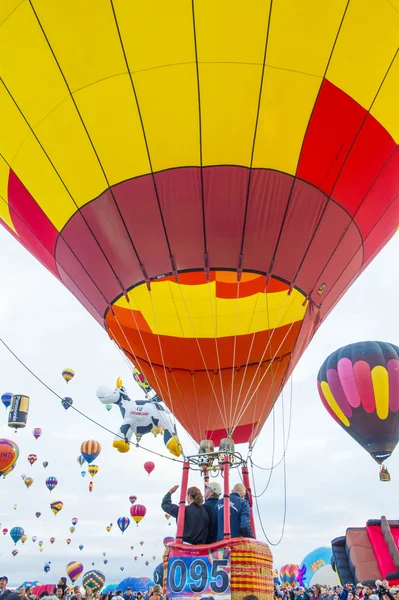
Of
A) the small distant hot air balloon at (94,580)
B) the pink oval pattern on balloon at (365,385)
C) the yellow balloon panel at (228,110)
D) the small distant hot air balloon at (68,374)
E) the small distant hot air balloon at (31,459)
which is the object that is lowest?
the small distant hot air balloon at (94,580)

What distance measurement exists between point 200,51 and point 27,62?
5.15ft

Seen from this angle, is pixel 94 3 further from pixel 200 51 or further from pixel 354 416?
pixel 354 416

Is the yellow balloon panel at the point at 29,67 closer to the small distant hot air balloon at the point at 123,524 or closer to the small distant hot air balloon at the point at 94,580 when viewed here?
the small distant hot air balloon at the point at 94,580

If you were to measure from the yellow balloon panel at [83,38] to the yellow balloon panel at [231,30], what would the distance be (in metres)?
0.74

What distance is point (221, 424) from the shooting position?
292 inches

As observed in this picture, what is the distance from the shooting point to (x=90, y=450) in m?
20.9

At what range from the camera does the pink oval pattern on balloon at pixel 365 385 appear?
12.3 meters

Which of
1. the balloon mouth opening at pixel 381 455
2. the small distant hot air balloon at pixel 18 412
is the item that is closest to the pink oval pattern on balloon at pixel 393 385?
the balloon mouth opening at pixel 381 455

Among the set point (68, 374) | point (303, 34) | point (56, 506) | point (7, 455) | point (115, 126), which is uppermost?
point (68, 374)

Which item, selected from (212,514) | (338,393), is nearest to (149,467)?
(338,393)

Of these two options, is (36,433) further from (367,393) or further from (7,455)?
(367,393)

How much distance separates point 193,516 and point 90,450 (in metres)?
17.9

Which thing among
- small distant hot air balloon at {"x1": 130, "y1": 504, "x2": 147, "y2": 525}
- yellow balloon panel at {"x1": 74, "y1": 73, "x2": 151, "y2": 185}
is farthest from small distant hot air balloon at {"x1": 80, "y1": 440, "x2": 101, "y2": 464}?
yellow balloon panel at {"x1": 74, "y1": 73, "x2": 151, "y2": 185}

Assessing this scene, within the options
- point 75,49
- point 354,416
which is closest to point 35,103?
point 75,49
